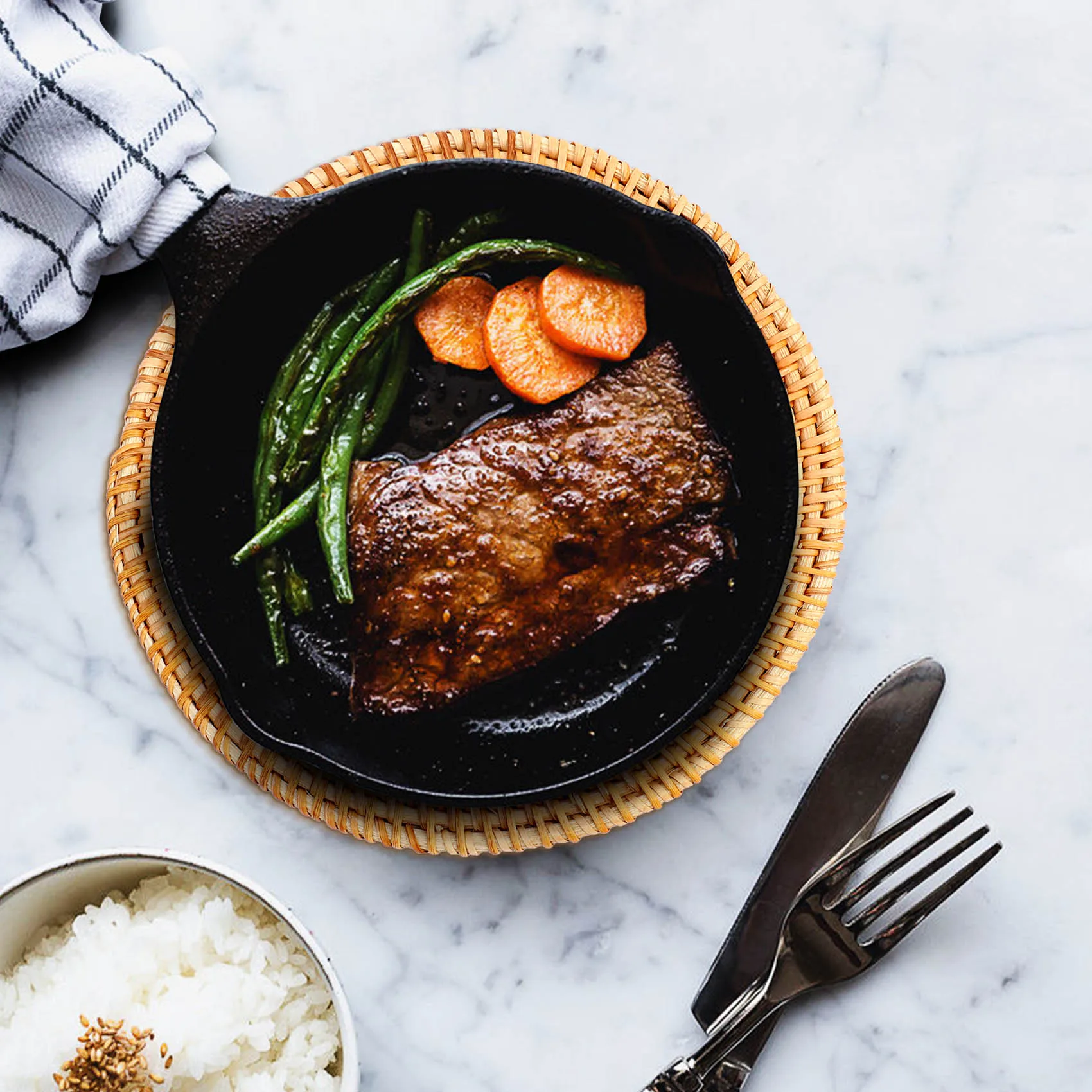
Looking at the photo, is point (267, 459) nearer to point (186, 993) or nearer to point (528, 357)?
point (528, 357)

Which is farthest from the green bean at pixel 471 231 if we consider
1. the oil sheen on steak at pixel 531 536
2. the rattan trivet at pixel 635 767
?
the oil sheen on steak at pixel 531 536

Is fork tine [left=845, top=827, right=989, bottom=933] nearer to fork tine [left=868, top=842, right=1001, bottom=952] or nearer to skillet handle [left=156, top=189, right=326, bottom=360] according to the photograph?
fork tine [left=868, top=842, right=1001, bottom=952]

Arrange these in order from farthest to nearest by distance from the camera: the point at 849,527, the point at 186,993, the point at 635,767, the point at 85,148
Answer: the point at 849,527 < the point at 635,767 < the point at 85,148 < the point at 186,993

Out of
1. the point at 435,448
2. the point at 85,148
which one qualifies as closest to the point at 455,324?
the point at 435,448

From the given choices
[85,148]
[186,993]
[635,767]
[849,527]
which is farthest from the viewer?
[849,527]

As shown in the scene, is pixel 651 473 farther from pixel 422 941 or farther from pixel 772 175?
pixel 422 941

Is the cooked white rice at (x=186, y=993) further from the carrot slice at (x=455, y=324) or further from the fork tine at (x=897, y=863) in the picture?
the carrot slice at (x=455, y=324)
